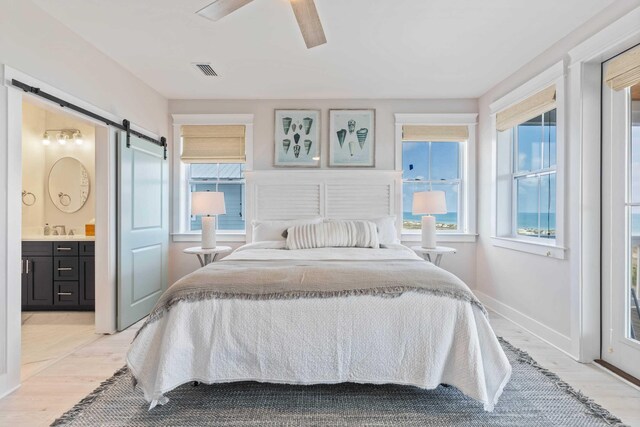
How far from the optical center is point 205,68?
10.9 feet

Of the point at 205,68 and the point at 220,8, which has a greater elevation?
the point at 205,68

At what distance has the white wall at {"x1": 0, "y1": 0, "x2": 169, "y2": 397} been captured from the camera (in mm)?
2088

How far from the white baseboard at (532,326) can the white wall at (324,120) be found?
18.1 inches

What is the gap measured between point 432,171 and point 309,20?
2.80 meters

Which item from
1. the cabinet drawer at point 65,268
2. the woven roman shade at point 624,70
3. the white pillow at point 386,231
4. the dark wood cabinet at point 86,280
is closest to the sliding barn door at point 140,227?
the dark wood cabinet at point 86,280

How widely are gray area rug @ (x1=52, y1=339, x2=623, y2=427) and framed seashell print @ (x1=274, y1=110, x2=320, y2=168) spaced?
2.69 meters

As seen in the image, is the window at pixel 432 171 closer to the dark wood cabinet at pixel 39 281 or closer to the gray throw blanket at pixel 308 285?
the gray throw blanket at pixel 308 285

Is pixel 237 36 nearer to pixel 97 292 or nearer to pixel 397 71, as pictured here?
pixel 397 71

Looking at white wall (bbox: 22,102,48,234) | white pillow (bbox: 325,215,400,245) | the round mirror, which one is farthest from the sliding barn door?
white pillow (bbox: 325,215,400,245)

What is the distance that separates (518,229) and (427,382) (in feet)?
8.29

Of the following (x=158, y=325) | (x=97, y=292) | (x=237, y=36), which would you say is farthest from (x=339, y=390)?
(x=237, y=36)

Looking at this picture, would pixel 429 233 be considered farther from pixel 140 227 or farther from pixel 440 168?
pixel 140 227

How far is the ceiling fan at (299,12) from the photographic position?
6.20 feet

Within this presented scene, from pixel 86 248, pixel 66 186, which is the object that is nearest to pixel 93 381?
pixel 86 248
